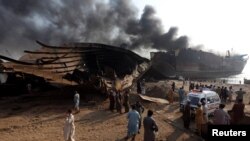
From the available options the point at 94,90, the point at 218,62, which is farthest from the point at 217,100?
the point at 218,62

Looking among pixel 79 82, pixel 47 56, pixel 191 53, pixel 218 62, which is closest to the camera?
pixel 79 82

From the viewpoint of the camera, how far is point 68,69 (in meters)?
25.8

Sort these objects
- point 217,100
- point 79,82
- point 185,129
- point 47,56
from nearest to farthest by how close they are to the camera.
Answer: point 185,129
point 217,100
point 79,82
point 47,56

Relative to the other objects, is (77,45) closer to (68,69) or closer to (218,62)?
(68,69)

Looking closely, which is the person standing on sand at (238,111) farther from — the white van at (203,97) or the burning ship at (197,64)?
the burning ship at (197,64)

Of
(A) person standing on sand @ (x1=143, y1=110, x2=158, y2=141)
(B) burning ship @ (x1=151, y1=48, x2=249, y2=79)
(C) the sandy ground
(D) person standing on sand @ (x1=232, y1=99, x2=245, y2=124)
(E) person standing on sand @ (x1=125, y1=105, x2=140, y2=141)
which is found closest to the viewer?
(A) person standing on sand @ (x1=143, y1=110, x2=158, y2=141)

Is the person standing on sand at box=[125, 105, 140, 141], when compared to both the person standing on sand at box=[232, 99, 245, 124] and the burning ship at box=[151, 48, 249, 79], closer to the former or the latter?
the person standing on sand at box=[232, 99, 245, 124]

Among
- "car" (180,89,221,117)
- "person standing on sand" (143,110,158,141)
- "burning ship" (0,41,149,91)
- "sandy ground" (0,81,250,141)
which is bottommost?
"sandy ground" (0,81,250,141)

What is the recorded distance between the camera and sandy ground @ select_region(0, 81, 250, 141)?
A: 13492 mm

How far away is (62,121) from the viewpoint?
16250 mm

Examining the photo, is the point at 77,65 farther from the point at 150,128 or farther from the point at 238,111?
the point at 150,128

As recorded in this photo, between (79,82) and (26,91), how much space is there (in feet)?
16.9

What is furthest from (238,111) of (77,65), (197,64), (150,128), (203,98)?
(197,64)

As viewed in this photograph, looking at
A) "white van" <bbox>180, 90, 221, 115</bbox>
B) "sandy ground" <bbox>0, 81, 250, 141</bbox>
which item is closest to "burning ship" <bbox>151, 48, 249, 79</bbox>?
"sandy ground" <bbox>0, 81, 250, 141</bbox>
